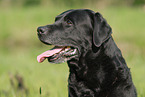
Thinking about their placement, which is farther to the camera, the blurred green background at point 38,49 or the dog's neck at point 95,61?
the blurred green background at point 38,49

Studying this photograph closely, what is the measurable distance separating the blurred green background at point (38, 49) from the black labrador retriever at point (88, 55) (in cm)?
123

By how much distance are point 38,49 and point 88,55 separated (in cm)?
817

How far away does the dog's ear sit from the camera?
3.23m

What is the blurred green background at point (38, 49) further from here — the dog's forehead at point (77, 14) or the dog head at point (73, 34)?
the dog's forehead at point (77, 14)

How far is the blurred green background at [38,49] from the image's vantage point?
211 inches

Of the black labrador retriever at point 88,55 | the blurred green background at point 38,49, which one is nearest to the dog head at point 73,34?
the black labrador retriever at point 88,55

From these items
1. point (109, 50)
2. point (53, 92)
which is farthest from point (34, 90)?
point (109, 50)

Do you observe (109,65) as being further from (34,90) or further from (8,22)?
(8,22)

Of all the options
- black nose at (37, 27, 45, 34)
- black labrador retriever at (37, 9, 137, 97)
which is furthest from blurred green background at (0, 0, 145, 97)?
black nose at (37, 27, 45, 34)

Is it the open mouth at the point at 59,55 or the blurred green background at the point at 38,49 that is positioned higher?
A: the open mouth at the point at 59,55

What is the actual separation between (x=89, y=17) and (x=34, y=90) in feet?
7.30

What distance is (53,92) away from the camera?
15.9ft

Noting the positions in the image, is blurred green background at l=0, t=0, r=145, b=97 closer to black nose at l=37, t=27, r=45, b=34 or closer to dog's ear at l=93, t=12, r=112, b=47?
dog's ear at l=93, t=12, r=112, b=47

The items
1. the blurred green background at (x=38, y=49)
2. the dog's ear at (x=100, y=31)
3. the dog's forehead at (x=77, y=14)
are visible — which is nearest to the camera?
the dog's ear at (x=100, y=31)
